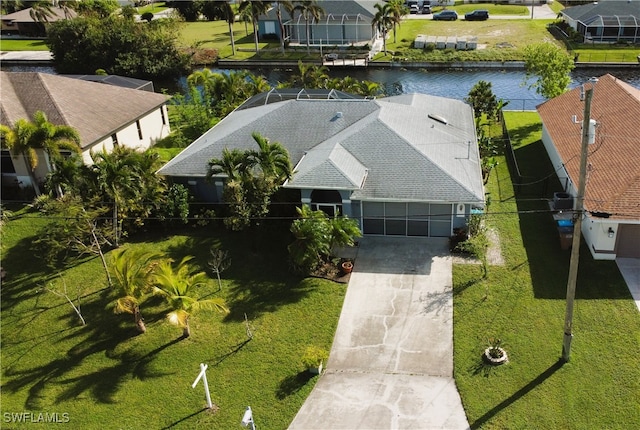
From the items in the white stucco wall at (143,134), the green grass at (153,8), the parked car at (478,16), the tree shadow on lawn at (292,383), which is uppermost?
the green grass at (153,8)

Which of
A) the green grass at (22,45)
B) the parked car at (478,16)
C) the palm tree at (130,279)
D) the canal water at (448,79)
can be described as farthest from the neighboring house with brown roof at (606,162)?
the green grass at (22,45)

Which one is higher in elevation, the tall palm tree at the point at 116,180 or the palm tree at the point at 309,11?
the palm tree at the point at 309,11

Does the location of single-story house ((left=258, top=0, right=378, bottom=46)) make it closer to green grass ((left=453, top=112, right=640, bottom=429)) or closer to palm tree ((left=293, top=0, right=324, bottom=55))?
palm tree ((left=293, top=0, right=324, bottom=55))

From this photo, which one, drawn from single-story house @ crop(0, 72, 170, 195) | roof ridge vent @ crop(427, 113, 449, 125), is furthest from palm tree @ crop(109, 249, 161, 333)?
roof ridge vent @ crop(427, 113, 449, 125)

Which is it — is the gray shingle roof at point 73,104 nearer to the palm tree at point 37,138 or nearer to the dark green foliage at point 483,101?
the palm tree at point 37,138

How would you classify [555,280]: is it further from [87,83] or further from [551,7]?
[551,7]

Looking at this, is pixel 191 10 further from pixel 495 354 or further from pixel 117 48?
pixel 495 354
